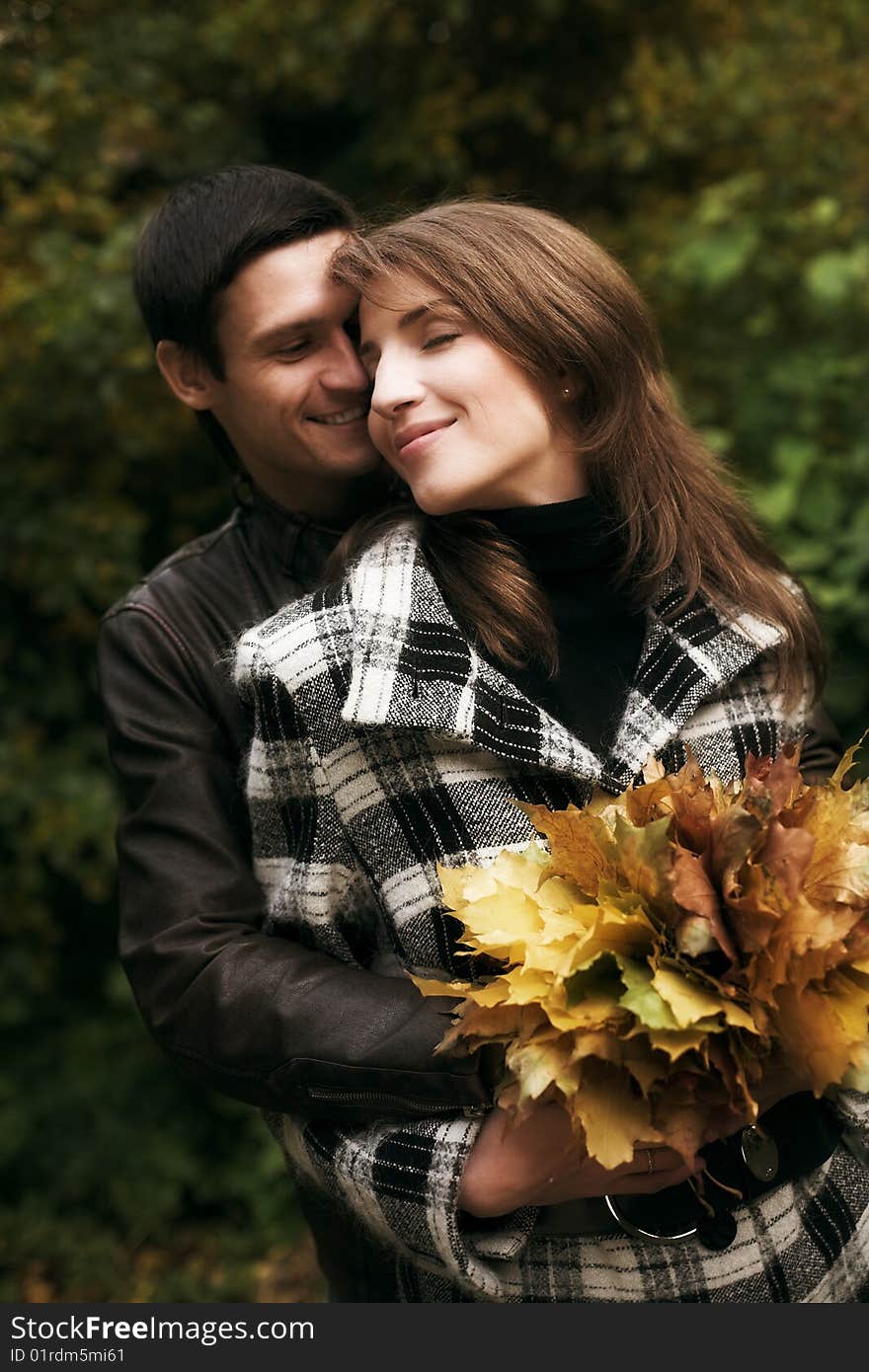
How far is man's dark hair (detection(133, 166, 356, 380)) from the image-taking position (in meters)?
2.16

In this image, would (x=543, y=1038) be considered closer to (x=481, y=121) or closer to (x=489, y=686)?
(x=489, y=686)

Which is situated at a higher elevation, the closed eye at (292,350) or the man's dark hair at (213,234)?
the man's dark hair at (213,234)

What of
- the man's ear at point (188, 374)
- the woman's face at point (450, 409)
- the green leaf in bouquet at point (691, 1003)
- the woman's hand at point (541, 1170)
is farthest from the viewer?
the man's ear at point (188, 374)

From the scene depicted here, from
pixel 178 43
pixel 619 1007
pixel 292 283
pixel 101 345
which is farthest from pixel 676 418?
pixel 178 43

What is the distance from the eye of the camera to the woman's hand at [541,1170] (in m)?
1.62

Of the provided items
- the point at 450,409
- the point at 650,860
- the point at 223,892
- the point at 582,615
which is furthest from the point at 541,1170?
the point at 450,409

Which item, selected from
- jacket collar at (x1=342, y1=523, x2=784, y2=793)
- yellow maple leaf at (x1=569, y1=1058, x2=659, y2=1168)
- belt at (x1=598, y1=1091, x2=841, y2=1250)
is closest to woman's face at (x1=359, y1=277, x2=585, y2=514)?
jacket collar at (x1=342, y1=523, x2=784, y2=793)

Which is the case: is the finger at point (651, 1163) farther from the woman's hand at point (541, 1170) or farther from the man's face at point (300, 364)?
the man's face at point (300, 364)

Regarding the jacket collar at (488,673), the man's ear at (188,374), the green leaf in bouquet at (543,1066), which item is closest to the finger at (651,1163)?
the green leaf in bouquet at (543,1066)

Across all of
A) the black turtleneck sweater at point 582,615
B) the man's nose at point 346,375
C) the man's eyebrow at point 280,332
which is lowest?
the black turtleneck sweater at point 582,615

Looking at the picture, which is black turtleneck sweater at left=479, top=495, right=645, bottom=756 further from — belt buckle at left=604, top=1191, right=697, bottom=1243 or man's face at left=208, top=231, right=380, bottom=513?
belt buckle at left=604, top=1191, right=697, bottom=1243

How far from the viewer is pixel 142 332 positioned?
3584 millimetres

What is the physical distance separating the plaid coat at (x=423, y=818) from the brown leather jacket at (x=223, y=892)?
0.07 meters

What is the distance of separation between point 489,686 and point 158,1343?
3.50 ft
